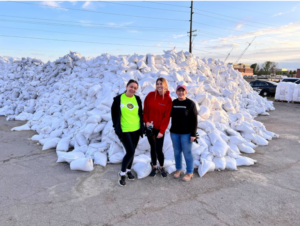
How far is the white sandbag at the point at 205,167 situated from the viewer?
336 centimetres

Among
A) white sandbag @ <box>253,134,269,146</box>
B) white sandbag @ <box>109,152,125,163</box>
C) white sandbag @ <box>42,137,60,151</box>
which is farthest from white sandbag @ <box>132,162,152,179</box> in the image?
white sandbag @ <box>253,134,269,146</box>

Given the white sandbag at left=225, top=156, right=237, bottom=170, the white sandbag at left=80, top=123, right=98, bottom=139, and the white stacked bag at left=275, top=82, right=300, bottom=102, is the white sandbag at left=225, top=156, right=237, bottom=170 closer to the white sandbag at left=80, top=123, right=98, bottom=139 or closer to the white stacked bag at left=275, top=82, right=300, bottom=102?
the white sandbag at left=80, top=123, right=98, bottom=139

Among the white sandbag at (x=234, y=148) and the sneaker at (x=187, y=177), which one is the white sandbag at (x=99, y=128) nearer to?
the sneaker at (x=187, y=177)

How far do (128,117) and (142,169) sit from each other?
0.97 m

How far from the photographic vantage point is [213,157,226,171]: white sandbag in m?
3.57

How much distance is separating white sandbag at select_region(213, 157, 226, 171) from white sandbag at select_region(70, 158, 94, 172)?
218 centimetres

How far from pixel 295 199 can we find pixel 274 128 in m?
4.39

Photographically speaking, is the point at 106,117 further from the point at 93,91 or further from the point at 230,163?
the point at 230,163

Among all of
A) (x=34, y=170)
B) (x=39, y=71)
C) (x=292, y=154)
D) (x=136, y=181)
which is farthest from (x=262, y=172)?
(x=39, y=71)

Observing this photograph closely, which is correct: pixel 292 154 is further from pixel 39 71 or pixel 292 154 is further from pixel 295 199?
pixel 39 71

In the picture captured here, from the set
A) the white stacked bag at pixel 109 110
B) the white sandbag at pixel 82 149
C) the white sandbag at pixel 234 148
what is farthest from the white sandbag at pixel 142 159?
the white sandbag at pixel 234 148

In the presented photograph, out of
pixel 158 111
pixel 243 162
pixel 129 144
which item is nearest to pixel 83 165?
pixel 129 144

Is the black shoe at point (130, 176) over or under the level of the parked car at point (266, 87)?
under

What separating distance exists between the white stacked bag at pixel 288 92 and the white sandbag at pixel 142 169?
1260 cm
